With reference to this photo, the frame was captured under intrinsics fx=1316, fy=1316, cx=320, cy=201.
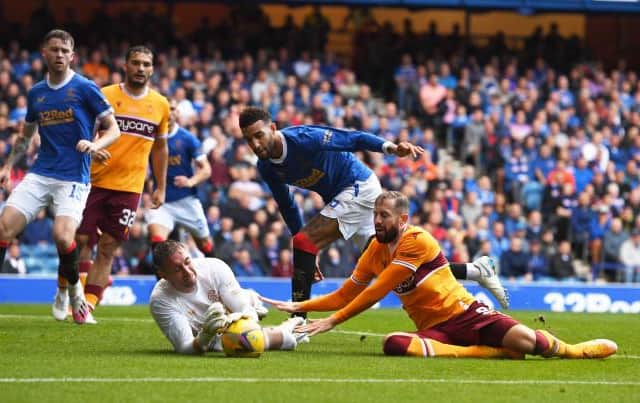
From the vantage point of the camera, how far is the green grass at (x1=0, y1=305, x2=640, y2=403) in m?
7.68

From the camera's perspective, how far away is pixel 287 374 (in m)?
8.64

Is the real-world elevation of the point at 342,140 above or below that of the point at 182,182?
above

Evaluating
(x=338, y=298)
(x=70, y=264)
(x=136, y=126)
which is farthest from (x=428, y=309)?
(x=136, y=126)

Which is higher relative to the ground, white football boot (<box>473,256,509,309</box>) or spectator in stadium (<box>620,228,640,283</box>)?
white football boot (<box>473,256,509,309</box>)

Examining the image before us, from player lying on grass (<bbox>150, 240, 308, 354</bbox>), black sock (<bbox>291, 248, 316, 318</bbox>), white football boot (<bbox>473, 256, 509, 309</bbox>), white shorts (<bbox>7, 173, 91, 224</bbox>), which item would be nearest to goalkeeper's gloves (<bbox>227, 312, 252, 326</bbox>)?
player lying on grass (<bbox>150, 240, 308, 354</bbox>)

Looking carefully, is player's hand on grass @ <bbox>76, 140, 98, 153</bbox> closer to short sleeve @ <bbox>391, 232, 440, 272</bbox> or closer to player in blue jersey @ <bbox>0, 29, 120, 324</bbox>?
player in blue jersey @ <bbox>0, 29, 120, 324</bbox>

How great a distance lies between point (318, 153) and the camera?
11.7 meters

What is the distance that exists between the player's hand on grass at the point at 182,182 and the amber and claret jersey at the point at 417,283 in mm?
6168

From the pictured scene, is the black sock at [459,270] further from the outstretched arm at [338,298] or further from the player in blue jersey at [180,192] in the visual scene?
the player in blue jersey at [180,192]

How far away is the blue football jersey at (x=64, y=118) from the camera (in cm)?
1189

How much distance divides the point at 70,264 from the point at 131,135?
65.1 inches

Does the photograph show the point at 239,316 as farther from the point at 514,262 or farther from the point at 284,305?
the point at 514,262

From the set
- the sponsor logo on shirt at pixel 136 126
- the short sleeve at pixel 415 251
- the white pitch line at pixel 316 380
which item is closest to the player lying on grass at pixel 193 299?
the short sleeve at pixel 415 251

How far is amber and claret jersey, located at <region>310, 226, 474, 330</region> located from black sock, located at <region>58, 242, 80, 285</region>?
317cm
